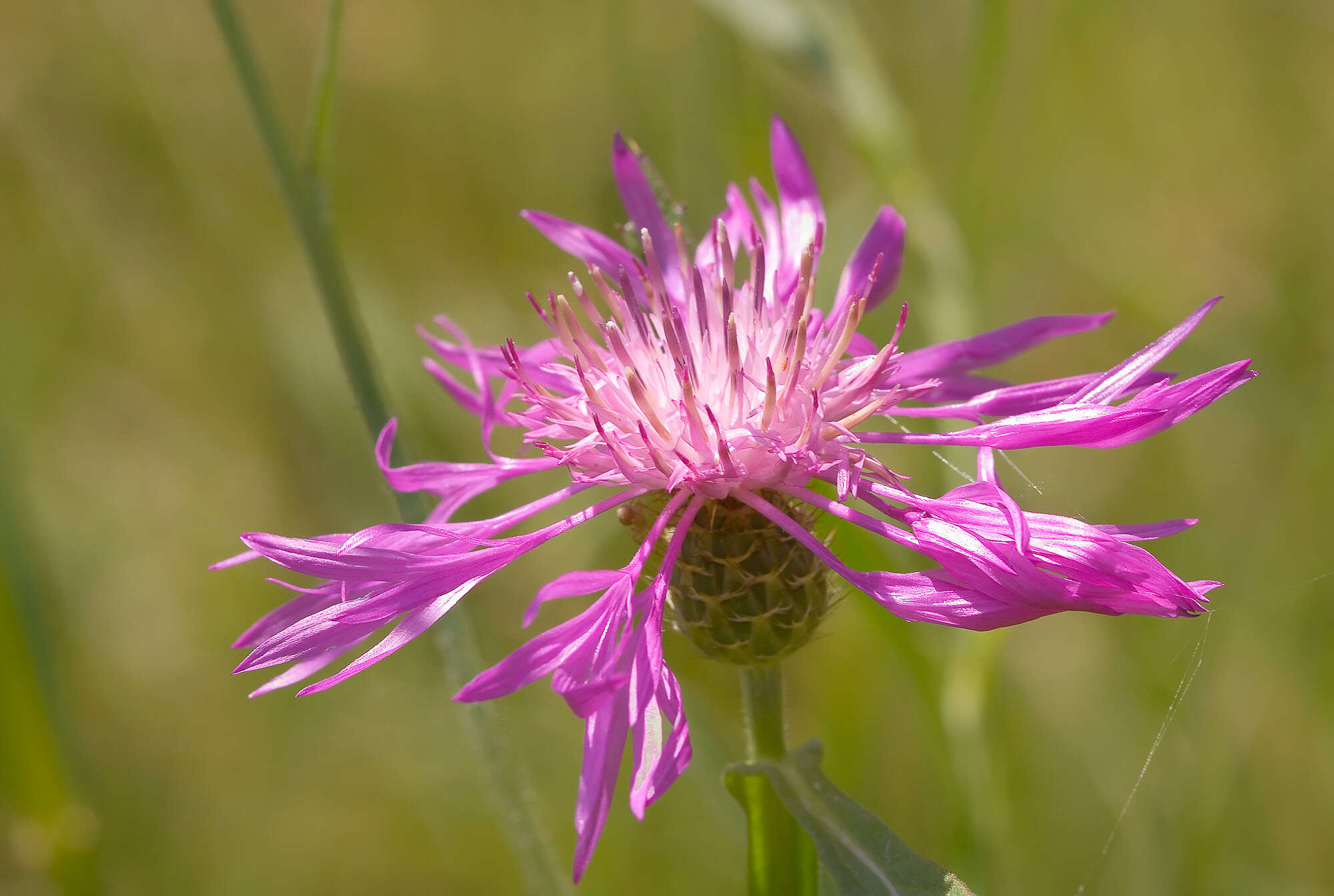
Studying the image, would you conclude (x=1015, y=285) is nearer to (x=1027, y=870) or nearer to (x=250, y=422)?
(x=1027, y=870)

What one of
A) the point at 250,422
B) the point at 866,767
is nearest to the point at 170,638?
the point at 250,422

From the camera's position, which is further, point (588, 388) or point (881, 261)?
point (881, 261)

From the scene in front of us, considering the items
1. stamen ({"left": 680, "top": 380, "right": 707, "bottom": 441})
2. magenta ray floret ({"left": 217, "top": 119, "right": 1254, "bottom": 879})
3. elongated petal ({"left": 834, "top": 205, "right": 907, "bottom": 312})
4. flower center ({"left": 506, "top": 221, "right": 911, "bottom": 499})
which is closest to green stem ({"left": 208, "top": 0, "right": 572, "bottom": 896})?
magenta ray floret ({"left": 217, "top": 119, "right": 1254, "bottom": 879})

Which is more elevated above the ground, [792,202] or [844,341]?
[792,202]

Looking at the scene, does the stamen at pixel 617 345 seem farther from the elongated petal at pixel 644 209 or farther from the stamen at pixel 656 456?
the elongated petal at pixel 644 209

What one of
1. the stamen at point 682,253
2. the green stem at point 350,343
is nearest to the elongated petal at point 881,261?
the stamen at point 682,253

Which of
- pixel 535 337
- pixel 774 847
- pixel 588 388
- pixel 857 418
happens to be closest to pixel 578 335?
pixel 588 388

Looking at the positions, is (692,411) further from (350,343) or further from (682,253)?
(350,343)

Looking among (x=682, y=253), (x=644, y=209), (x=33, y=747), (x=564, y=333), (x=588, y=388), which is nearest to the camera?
(x=588, y=388)
